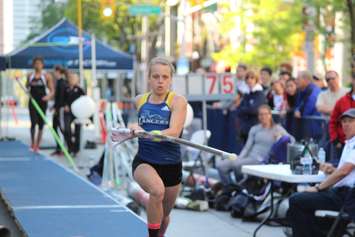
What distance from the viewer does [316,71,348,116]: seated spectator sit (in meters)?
11.9

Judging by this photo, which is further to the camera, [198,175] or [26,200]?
[198,175]

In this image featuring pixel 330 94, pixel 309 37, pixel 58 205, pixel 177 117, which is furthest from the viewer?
pixel 309 37

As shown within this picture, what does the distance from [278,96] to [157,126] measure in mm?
7832

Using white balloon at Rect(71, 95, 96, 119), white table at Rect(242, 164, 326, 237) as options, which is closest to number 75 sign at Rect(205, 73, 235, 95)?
white table at Rect(242, 164, 326, 237)

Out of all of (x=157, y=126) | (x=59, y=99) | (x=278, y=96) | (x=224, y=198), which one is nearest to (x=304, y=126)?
(x=278, y=96)

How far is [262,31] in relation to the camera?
4569 cm

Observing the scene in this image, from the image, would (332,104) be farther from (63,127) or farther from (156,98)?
(63,127)

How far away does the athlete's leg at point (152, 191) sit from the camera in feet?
22.2

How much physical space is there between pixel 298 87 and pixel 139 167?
22.7ft

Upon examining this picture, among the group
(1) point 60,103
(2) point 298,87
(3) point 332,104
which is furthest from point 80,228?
(1) point 60,103

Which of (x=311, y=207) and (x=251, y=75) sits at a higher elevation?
(x=251, y=75)

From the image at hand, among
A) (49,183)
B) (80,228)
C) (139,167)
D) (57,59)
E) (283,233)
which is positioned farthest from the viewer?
(57,59)

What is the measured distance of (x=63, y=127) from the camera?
60.1 feet

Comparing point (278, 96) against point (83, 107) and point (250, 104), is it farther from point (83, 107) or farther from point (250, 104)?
point (83, 107)
